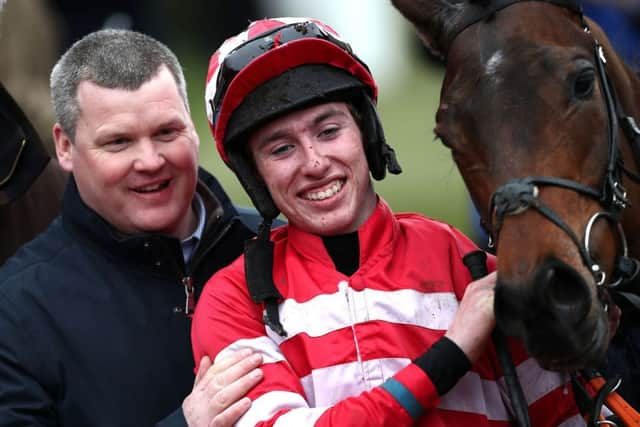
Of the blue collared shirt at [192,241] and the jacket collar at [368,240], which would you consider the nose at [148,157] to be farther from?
the jacket collar at [368,240]

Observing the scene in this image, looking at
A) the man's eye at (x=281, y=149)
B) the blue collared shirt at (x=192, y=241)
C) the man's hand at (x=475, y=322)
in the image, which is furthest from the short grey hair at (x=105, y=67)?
the man's hand at (x=475, y=322)

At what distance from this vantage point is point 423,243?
9.42 feet

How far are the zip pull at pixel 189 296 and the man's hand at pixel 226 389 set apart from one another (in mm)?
646

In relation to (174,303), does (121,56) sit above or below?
above

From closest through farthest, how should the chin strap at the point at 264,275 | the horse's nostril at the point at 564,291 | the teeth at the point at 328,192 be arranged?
the horse's nostril at the point at 564,291
the chin strap at the point at 264,275
the teeth at the point at 328,192

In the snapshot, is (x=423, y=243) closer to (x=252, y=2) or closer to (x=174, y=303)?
(x=174, y=303)

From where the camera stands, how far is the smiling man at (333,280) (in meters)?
2.61

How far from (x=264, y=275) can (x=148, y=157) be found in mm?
879

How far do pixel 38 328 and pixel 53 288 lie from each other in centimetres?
16

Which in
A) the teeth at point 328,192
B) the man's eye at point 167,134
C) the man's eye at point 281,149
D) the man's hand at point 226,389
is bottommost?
the man's hand at point 226,389

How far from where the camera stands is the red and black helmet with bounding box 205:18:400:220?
9.41 ft

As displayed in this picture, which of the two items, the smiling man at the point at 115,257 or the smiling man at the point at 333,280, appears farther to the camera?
the smiling man at the point at 115,257

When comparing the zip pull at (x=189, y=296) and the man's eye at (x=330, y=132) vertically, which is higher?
the man's eye at (x=330, y=132)

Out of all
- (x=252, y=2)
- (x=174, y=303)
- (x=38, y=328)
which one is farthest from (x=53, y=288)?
(x=252, y=2)
